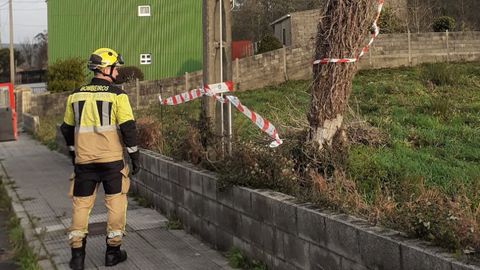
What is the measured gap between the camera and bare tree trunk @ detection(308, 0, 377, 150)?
18.3ft

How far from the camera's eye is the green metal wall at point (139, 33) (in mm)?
35312

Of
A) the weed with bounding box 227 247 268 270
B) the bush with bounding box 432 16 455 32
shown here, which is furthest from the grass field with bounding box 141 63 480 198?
the bush with bounding box 432 16 455 32

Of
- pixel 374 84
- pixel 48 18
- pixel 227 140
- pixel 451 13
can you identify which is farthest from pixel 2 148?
pixel 451 13

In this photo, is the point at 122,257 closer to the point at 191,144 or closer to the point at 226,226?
the point at 226,226

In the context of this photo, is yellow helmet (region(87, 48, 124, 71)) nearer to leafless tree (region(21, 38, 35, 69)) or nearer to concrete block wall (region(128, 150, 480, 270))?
concrete block wall (region(128, 150, 480, 270))

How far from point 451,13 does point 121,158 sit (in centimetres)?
3727

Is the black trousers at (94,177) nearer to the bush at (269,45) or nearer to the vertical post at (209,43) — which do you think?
the vertical post at (209,43)

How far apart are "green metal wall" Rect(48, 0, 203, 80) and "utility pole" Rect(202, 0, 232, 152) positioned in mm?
28781

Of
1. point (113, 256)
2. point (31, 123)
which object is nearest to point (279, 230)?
point (113, 256)

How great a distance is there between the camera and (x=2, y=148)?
1673 centimetres

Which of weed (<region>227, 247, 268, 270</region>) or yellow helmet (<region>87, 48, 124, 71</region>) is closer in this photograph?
weed (<region>227, 247, 268, 270</region>)

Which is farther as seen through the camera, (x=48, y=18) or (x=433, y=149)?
(x=48, y=18)

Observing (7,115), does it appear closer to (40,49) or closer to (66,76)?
(66,76)

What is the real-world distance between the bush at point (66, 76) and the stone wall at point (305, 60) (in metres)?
5.17
